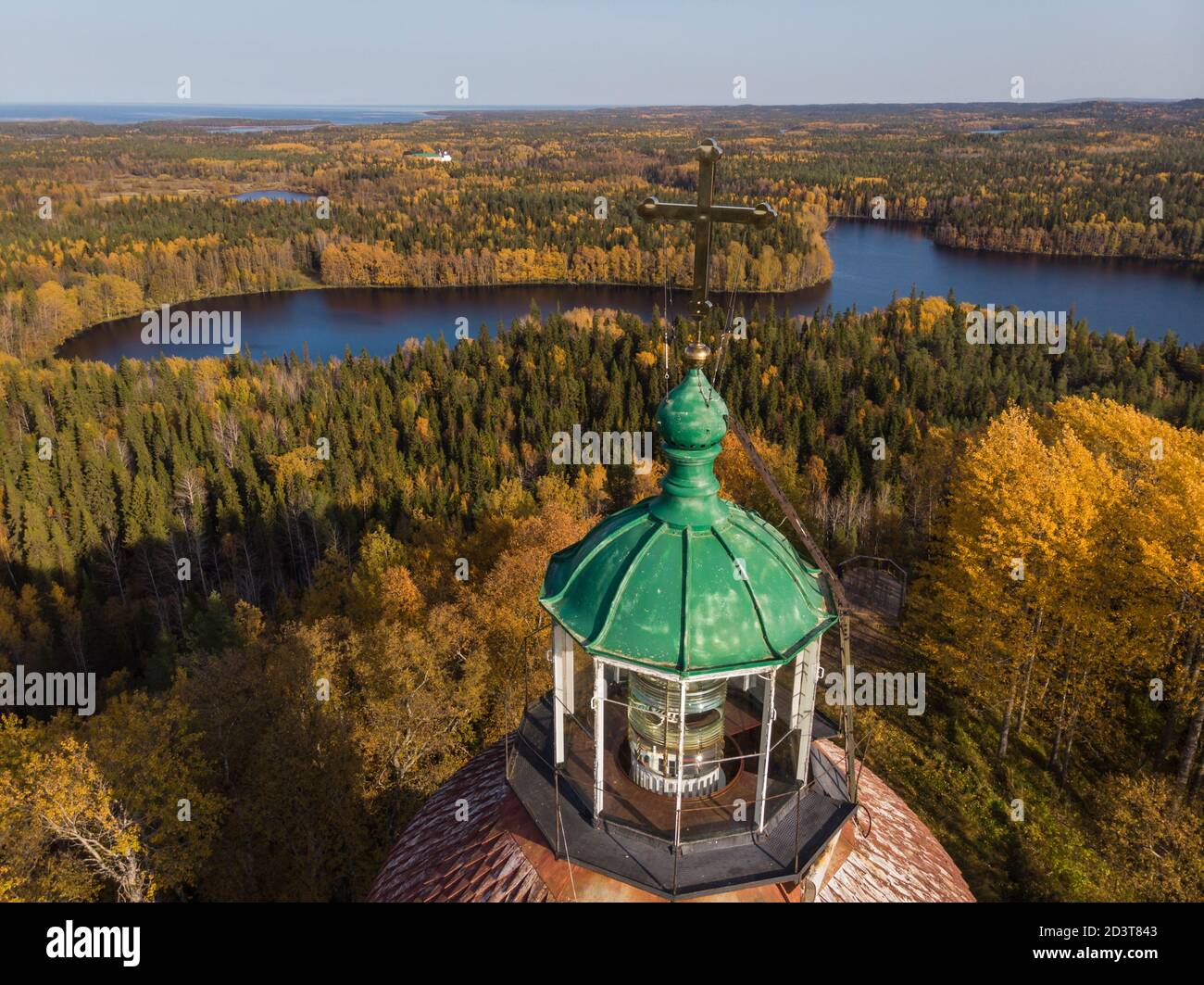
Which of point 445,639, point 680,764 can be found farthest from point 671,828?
point 445,639

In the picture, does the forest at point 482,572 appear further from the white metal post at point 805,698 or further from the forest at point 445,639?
the white metal post at point 805,698

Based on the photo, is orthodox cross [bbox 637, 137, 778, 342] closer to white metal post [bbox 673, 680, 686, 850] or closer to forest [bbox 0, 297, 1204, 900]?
white metal post [bbox 673, 680, 686, 850]

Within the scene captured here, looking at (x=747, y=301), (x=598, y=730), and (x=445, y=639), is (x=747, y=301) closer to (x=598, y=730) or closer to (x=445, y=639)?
(x=445, y=639)

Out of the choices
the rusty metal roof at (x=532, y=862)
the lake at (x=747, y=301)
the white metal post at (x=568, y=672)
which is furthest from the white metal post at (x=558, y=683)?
the lake at (x=747, y=301)

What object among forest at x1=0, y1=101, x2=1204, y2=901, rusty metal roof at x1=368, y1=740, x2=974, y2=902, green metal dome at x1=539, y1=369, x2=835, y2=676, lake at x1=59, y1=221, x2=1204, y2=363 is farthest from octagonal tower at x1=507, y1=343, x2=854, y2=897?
lake at x1=59, y1=221, x2=1204, y2=363

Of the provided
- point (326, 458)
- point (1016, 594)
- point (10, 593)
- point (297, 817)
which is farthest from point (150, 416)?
point (1016, 594)
